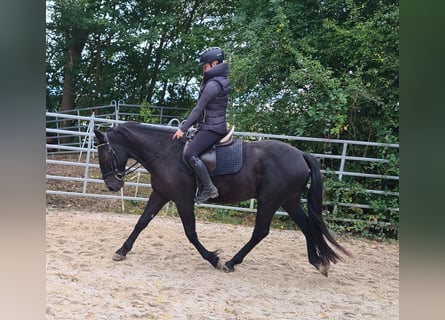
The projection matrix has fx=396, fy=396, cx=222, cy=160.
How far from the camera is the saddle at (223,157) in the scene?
4.28m

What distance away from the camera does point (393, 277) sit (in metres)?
4.85

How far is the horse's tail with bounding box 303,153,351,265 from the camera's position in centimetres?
431

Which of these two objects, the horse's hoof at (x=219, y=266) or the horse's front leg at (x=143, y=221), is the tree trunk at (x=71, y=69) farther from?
the horse's hoof at (x=219, y=266)

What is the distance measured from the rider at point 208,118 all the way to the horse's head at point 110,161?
0.69 m

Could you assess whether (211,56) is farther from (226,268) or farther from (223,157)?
(226,268)

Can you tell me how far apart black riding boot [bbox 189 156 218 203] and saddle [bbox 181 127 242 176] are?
3.7 inches

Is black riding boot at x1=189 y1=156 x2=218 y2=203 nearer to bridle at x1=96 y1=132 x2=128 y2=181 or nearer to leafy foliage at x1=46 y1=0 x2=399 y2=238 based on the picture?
bridle at x1=96 y1=132 x2=128 y2=181

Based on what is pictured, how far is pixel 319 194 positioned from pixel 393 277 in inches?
59.4

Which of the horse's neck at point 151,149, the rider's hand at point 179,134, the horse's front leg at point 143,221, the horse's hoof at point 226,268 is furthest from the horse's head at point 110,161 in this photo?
the horse's hoof at point 226,268

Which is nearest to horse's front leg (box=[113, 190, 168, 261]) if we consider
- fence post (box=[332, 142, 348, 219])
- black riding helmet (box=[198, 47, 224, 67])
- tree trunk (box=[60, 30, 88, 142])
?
black riding helmet (box=[198, 47, 224, 67])

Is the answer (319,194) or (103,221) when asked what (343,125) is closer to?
(319,194)

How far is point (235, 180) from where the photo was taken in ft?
→ 14.4
